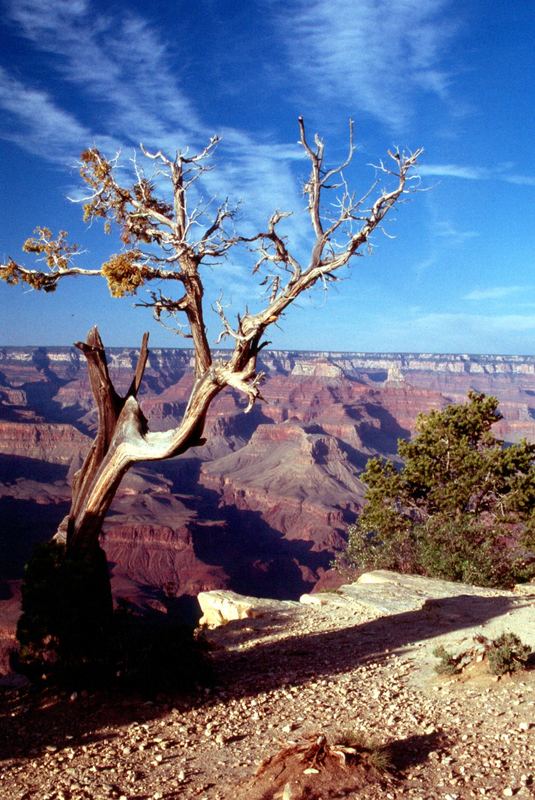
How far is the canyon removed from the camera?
7106 centimetres

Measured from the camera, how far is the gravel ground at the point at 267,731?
552 centimetres

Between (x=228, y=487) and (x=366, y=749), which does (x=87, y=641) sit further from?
(x=228, y=487)

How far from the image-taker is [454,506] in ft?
73.3

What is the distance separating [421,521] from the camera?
76.5ft

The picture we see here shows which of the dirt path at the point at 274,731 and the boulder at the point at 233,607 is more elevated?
the dirt path at the point at 274,731

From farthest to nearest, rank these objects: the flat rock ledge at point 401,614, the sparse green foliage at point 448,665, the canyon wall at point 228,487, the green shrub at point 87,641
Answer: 1. the canyon wall at point 228,487
2. the flat rock ledge at point 401,614
3. the sparse green foliage at point 448,665
4. the green shrub at point 87,641

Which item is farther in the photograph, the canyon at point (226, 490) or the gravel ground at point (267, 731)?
the canyon at point (226, 490)

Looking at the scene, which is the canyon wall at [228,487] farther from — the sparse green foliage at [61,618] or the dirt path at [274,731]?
the sparse green foliage at [61,618]

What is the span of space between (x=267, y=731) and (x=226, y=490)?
108 m

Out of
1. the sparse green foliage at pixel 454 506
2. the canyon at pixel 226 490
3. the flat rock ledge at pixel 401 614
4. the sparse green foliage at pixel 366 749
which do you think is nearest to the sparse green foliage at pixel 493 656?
the flat rock ledge at pixel 401 614

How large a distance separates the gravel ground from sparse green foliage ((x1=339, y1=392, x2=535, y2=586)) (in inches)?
423

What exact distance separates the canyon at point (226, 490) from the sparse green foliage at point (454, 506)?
1009 centimetres

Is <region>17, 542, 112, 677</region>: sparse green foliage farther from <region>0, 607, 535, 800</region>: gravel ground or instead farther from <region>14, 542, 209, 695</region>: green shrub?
<region>0, 607, 535, 800</region>: gravel ground

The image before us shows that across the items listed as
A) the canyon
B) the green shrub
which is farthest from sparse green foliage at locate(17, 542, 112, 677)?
the canyon
